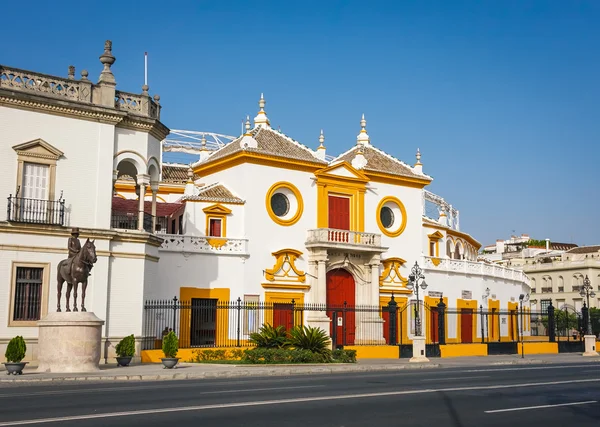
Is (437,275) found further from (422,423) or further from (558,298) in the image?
(558,298)

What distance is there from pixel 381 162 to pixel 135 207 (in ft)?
51.3

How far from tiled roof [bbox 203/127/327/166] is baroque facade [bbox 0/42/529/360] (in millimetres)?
103

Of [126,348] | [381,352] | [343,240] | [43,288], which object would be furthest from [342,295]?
[43,288]

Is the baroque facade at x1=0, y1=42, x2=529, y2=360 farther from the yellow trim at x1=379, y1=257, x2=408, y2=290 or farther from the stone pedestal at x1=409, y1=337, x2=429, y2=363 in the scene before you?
the stone pedestal at x1=409, y1=337, x2=429, y2=363

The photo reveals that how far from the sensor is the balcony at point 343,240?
133 ft

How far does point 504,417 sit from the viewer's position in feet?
41.0

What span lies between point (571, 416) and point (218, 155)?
3110cm

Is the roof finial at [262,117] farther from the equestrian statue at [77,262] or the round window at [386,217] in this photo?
the equestrian statue at [77,262]

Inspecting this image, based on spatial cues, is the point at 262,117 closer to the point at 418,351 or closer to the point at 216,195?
the point at 216,195

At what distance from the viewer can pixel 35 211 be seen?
2777cm

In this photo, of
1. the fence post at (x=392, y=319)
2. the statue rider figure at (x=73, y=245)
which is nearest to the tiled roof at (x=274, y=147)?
the fence post at (x=392, y=319)

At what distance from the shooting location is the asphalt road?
39.0ft

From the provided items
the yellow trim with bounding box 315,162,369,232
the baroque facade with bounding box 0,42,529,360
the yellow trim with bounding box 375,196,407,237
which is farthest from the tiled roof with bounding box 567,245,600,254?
the yellow trim with bounding box 315,162,369,232

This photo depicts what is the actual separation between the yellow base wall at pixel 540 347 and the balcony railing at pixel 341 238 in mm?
9737
